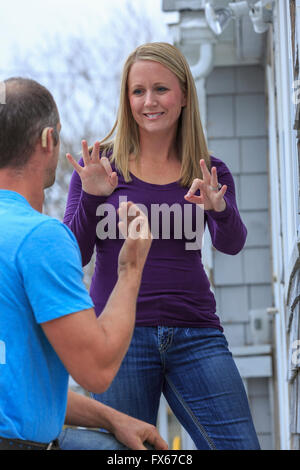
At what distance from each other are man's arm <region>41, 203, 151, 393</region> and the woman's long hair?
2.22 feet

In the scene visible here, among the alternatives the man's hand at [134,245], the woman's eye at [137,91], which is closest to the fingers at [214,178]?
the woman's eye at [137,91]

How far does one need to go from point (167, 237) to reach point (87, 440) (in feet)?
2.20

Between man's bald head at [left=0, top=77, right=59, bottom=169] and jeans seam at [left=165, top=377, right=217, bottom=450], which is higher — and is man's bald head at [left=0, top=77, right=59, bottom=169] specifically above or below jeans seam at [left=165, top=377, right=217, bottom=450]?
above

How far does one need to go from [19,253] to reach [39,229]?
0.19ft

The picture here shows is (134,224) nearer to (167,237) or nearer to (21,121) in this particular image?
(21,121)

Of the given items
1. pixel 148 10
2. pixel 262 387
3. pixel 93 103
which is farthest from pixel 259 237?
pixel 148 10

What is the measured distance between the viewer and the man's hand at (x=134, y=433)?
1.74m

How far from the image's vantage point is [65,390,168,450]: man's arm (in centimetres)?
174

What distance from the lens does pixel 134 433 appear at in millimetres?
1744

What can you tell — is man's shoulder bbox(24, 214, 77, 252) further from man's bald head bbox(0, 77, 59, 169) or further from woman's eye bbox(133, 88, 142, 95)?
woman's eye bbox(133, 88, 142, 95)

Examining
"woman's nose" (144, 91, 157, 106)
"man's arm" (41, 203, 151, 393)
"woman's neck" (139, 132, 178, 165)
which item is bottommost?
"man's arm" (41, 203, 151, 393)

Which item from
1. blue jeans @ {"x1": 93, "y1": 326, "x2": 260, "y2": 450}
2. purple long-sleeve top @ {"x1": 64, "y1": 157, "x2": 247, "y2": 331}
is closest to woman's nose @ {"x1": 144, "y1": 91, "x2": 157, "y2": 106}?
purple long-sleeve top @ {"x1": 64, "y1": 157, "x2": 247, "y2": 331}

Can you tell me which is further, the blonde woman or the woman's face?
the woman's face

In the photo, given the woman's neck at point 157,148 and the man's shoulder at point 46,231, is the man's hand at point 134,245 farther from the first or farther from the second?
the woman's neck at point 157,148
